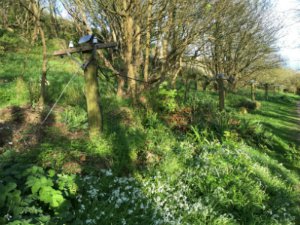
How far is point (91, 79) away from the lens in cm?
527

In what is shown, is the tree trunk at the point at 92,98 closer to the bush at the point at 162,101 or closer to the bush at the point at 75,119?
the bush at the point at 75,119

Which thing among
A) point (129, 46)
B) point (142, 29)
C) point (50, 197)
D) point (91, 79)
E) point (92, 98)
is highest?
point (142, 29)

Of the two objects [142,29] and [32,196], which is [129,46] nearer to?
[142,29]

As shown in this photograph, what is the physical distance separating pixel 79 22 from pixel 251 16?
1230 centimetres

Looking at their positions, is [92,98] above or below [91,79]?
below

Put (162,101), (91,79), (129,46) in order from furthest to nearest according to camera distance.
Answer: (162,101) < (129,46) < (91,79)

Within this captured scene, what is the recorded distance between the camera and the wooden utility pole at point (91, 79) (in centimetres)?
516

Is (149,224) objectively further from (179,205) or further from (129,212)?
(179,205)

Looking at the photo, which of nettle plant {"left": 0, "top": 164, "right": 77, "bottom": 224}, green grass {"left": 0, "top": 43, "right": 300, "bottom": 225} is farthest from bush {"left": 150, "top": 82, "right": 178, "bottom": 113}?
nettle plant {"left": 0, "top": 164, "right": 77, "bottom": 224}

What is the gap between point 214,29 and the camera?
11.6m

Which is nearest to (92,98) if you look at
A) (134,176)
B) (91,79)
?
(91,79)

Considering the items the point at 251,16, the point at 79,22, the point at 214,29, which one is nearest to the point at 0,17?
the point at 79,22

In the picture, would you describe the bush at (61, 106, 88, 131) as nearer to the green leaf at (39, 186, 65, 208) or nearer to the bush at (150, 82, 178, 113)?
the bush at (150, 82, 178, 113)

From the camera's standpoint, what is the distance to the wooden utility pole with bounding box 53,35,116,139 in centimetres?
516
